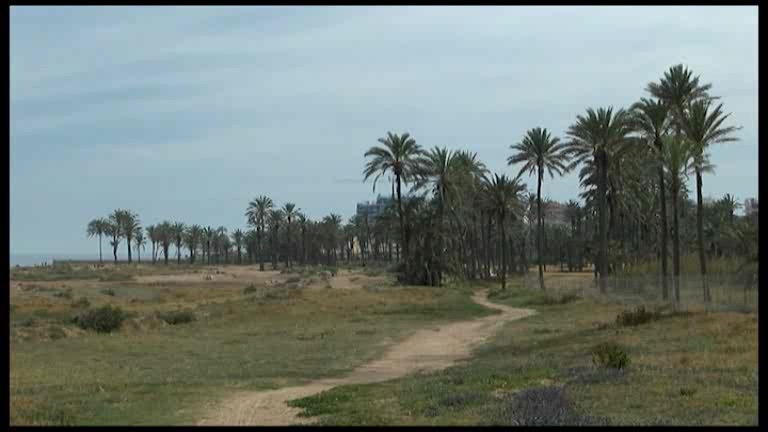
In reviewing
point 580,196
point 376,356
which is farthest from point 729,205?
point 376,356

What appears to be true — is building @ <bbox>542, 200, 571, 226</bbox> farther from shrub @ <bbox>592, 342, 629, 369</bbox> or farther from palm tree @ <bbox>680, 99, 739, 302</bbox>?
shrub @ <bbox>592, 342, 629, 369</bbox>

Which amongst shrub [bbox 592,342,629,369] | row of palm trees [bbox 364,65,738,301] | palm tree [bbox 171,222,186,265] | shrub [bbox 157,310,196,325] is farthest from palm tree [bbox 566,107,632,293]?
palm tree [bbox 171,222,186,265]

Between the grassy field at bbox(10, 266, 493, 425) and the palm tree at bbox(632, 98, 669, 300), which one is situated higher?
the palm tree at bbox(632, 98, 669, 300)

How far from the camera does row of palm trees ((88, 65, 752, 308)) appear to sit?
123 feet

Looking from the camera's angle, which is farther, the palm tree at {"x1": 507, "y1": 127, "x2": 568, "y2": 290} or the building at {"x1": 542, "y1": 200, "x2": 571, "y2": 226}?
the building at {"x1": 542, "y1": 200, "x2": 571, "y2": 226}

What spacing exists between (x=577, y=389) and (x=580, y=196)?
55077 millimetres

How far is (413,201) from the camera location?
68.2 meters

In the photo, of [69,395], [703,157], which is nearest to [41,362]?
[69,395]

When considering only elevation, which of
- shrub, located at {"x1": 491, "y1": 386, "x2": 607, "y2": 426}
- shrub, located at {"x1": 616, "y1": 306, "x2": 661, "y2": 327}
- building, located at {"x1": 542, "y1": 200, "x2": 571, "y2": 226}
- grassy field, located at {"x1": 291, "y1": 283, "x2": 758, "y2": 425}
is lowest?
shrub, located at {"x1": 616, "y1": 306, "x2": 661, "y2": 327}

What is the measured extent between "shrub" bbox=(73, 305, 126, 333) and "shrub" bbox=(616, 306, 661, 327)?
64.0 feet

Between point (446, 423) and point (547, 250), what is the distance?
4611 inches

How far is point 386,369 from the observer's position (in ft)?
67.9

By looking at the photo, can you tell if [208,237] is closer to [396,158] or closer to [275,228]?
[275,228]

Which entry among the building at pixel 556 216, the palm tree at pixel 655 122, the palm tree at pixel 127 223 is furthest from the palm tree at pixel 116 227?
the palm tree at pixel 655 122
